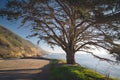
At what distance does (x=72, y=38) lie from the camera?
2631 cm

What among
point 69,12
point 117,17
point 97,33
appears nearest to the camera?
point 117,17

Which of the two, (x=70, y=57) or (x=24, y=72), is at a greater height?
(x=70, y=57)

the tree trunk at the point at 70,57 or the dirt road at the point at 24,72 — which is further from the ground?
the tree trunk at the point at 70,57

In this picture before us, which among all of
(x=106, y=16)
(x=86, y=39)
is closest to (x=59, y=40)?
(x=86, y=39)

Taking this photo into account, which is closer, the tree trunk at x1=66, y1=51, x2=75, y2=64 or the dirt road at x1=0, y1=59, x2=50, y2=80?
the dirt road at x1=0, y1=59, x2=50, y2=80

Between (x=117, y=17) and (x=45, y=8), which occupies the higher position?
(x=45, y=8)

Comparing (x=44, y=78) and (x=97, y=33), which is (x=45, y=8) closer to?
(x=97, y=33)

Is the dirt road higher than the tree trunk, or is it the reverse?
the tree trunk

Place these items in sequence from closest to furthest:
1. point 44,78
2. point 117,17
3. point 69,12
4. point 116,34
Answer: point 44,78 → point 117,17 → point 116,34 → point 69,12

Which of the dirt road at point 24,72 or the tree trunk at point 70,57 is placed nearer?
the dirt road at point 24,72

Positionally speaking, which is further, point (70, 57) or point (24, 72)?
point (70, 57)

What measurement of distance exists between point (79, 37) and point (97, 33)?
7.49 feet

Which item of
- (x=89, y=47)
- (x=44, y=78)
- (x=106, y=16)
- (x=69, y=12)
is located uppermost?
(x=69, y=12)

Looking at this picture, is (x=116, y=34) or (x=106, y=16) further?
(x=116, y=34)
